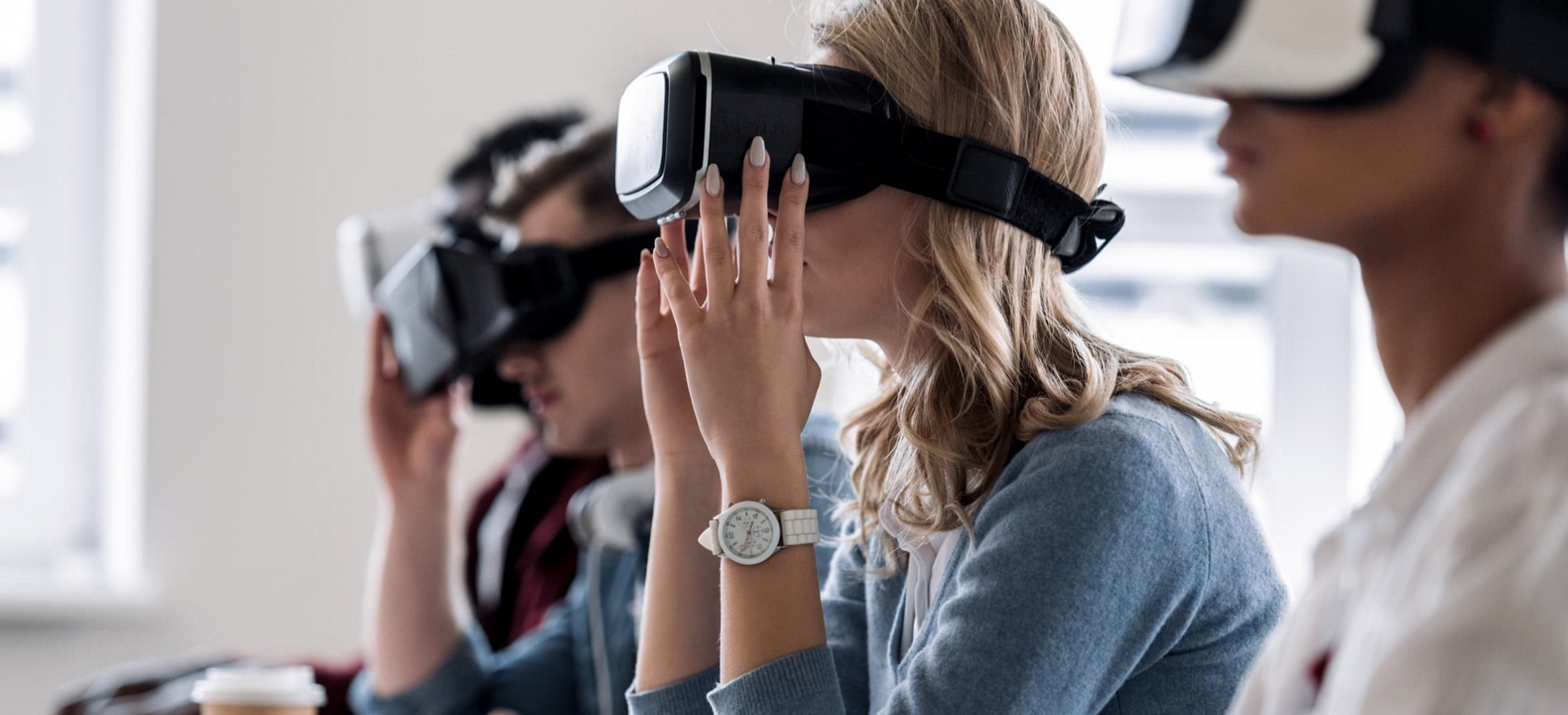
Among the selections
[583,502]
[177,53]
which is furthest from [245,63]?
[583,502]

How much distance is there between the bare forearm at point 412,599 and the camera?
1.90 meters

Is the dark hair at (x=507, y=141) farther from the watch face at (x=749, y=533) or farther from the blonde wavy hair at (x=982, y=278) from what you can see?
the watch face at (x=749, y=533)

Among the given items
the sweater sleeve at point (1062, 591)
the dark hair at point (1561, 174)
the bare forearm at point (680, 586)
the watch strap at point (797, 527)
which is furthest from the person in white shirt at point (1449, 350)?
the bare forearm at point (680, 586)

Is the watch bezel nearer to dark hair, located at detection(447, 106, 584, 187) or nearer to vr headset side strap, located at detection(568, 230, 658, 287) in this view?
vr headset side strap, located at detection(568, 230, 658, 287)

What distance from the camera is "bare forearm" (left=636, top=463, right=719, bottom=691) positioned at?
1.17 metres

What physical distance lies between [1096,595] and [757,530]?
0.24m

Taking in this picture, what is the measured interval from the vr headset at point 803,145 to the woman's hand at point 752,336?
0.8 inches

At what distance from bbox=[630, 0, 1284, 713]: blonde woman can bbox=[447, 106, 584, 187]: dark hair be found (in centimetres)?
102

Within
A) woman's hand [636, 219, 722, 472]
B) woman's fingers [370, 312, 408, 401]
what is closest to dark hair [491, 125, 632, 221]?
woman's fingers [370, 312, 408, 401]

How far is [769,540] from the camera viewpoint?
98 centimetres

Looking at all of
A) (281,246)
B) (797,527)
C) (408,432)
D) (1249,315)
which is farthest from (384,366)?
(1249,315)

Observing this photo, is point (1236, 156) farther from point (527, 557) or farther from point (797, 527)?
point (527, 557)

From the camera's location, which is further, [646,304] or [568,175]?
[568,175]

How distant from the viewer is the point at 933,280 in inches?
41.6
